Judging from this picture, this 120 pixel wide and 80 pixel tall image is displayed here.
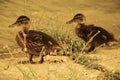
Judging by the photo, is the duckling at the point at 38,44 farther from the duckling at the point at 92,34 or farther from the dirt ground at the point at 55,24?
the duckling at the point at 92,34

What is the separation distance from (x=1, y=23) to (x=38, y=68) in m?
3.19

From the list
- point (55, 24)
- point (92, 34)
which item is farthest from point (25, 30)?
point (55, 24)

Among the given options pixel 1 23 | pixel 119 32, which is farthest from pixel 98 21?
pixel 1 23

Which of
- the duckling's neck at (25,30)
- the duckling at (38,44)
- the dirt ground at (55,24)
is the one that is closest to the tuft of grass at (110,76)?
the dirt ground at (55,24)

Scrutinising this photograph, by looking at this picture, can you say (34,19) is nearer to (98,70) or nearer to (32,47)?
(32,47)

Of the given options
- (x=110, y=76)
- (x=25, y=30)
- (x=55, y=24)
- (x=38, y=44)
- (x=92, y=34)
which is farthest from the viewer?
(x=55, y=24)

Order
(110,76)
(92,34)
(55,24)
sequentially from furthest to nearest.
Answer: (55,24) → (92,34) → (110,76)

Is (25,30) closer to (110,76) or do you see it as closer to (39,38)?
(39,38)

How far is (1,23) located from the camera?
9852 millimetres

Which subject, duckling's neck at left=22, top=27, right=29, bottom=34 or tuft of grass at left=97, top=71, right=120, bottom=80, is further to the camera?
duckling's neck at left=22, top=27, right=29, bottom=34

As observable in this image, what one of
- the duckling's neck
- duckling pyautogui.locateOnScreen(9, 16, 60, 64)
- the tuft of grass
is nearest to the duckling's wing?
duckling pyautogui.locateOnScreen(9, 16, 60, 64)

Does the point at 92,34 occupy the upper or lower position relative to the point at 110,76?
upper

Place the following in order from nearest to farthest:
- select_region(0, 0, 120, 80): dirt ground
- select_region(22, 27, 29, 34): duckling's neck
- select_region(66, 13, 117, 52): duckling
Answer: select_region(0, 0, 120, 80): dirt ground
select_region(22, 27, 29, 34): duckling's neck
select_region(66, 13, 117, 52): duckling

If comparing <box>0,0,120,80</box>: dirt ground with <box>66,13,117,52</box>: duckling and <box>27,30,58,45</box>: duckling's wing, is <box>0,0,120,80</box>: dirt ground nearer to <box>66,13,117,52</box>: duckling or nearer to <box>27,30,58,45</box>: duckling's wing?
<box>66,13,117,52</box>: duckling
